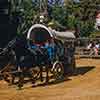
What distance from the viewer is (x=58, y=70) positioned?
19.0m

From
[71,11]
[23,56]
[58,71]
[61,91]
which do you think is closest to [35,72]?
[23,56]

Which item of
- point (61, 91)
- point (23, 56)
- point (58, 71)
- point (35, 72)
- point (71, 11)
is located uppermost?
point (23, 56)

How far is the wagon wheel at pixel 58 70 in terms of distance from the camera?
18516 millimetres

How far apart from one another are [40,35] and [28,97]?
29.5ft

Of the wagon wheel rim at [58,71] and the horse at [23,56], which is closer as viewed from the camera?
the horse at [23,56]

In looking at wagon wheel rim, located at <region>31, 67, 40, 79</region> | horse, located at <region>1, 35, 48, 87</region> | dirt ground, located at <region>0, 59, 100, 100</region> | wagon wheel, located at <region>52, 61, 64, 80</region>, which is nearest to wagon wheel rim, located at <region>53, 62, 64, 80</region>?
wagon wheel, located at <region>52, 61, 64, 80</region>

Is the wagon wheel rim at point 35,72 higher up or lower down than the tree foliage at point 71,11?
higher up

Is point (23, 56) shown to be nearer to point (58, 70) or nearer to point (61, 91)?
point (58, 70)

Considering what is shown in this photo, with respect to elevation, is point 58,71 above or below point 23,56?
below

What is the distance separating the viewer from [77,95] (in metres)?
14.6

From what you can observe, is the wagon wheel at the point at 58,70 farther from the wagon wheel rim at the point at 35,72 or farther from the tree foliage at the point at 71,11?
the tree foliage at the point at 71,11

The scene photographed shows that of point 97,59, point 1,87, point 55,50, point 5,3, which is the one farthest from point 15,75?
point 97,59

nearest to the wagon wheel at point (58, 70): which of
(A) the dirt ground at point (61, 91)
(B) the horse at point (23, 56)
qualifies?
(A) the dirt ground at point (61, 91)

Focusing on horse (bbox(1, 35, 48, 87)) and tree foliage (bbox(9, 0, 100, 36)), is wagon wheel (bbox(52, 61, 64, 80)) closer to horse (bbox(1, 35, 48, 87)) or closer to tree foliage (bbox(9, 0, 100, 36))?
horse (bbox(1, 35, 48, 87))
